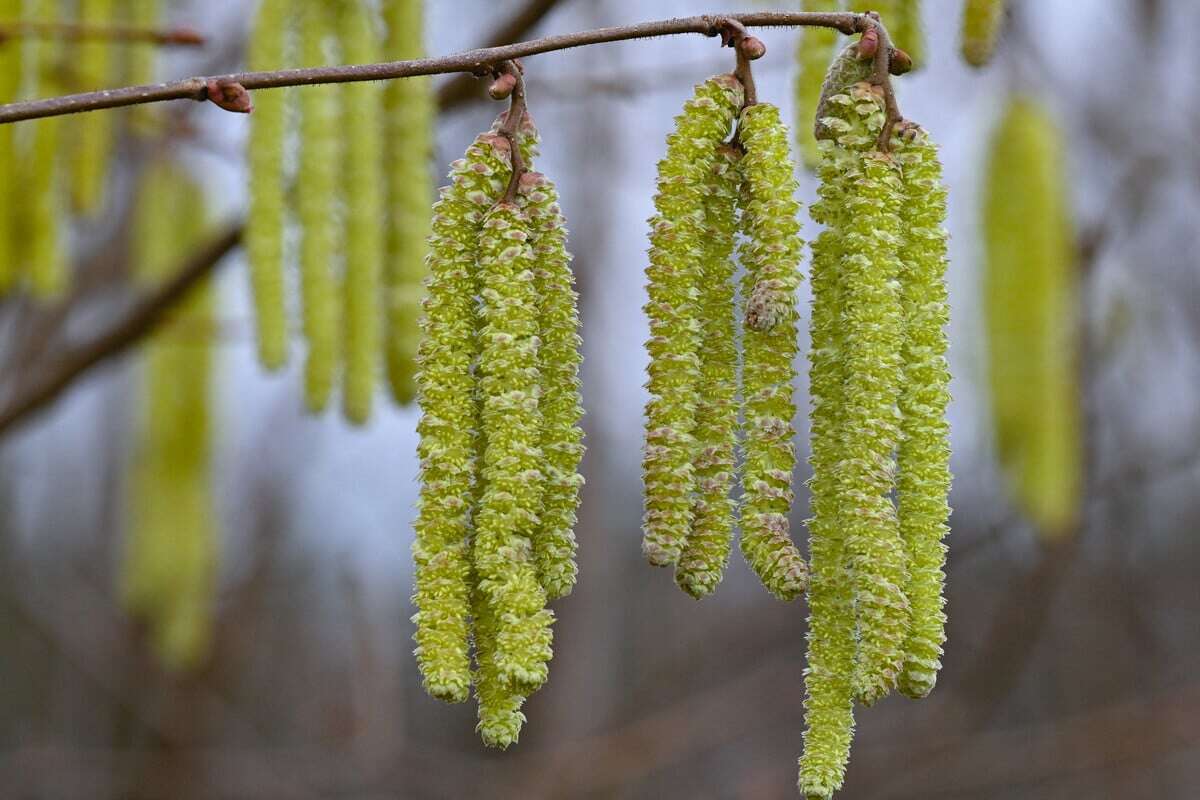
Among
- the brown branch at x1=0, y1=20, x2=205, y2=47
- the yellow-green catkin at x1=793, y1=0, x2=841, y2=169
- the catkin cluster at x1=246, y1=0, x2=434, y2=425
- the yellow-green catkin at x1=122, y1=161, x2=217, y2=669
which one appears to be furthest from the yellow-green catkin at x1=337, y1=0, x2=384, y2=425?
the yellow-green catkin at x1=122, y1=161, x2=217, y2=669

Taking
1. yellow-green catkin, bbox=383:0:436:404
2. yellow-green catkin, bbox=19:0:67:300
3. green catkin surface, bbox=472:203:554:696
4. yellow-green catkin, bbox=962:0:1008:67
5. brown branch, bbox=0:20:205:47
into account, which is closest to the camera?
green catkin surface, bbox=472:203:554:696

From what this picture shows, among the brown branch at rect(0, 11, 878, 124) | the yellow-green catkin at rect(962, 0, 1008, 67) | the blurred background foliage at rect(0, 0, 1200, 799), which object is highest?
the brown branch at rect(0, 11, 878, 124)

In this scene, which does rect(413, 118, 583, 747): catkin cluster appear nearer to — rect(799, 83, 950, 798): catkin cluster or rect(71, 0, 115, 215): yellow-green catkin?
rect(799, 83, 950, 798): catkin cluster

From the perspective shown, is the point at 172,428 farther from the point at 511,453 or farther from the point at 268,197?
the point at 511,453

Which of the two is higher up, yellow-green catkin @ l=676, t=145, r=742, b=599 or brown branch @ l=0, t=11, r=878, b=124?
brown branch @ l=0, t=11, r=878, b=124

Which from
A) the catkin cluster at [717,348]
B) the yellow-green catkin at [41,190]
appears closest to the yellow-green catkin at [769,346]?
the catkin cluster at [717,348]

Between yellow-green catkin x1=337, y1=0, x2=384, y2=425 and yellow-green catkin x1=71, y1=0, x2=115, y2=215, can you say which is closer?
yellow-green catkin x1=337, y1=0, x2=384, y2=425

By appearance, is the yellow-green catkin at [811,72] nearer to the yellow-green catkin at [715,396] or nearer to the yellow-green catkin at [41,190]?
the yellow-green catkin at [715,396]
